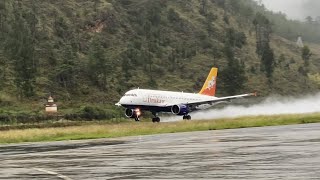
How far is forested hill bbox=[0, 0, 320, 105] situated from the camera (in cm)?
8912

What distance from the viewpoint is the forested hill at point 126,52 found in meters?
89.1

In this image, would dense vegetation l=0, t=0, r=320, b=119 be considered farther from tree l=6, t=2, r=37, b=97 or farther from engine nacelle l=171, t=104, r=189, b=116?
engine nacelle l=171, t=104, r=189, b=116

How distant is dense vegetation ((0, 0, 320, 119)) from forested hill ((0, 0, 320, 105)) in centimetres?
20

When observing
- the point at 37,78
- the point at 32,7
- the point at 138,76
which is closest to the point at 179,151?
the point at 37,78

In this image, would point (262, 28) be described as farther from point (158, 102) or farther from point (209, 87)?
point (158, 102)

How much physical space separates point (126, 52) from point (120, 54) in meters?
1.19

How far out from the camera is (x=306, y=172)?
1302 cm

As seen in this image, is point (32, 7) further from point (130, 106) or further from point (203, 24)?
point (130, 106)

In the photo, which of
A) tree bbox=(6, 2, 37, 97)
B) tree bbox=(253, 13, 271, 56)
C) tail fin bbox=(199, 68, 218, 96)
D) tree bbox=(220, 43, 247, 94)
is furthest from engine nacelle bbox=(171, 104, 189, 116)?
tree bbox=(253, 13, 271, 56)

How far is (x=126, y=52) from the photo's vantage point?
4190 inches

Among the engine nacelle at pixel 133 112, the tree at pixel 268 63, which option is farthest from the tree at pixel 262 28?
the engine nacelle at pixel 133 112

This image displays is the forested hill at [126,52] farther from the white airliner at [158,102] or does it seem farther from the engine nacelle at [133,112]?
the white airliner at [158,102]

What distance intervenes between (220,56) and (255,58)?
45.4 ft

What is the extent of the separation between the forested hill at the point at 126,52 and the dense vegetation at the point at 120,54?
7.9 inches
